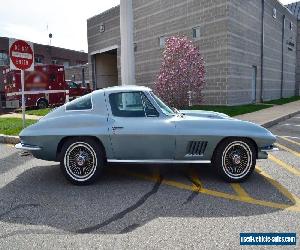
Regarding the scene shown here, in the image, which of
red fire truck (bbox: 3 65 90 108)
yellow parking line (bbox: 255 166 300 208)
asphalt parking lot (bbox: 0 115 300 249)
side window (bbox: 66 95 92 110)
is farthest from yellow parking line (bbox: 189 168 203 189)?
red fire truck (bbox: 3 65 90 108)

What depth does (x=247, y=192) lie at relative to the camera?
4.36m

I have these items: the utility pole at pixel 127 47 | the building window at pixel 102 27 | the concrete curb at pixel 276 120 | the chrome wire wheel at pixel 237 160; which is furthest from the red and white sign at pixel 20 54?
the building window at pixel 102 27

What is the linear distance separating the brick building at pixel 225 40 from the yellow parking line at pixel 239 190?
13.4m

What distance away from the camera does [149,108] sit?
4.77 metres

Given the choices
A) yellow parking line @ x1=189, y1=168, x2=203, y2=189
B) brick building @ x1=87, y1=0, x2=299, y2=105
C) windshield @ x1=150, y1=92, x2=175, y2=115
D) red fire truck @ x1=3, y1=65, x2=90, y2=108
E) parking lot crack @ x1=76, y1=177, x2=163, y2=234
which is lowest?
parking lot crack @ x1=76, y1=177, x2=163, y2=234

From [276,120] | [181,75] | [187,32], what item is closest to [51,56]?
[187,32]

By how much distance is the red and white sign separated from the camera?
8.55 m

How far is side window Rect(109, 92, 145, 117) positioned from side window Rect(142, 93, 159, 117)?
0.06 meters

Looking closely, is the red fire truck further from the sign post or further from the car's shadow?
the car's shadow

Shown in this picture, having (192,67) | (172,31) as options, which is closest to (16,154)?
(192,67)

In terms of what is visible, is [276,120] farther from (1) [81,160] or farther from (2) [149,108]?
(1) [81,160]

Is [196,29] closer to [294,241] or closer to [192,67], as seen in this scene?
[192,67]

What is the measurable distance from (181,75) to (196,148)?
10091 millimetres

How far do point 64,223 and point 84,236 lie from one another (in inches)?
16.8
